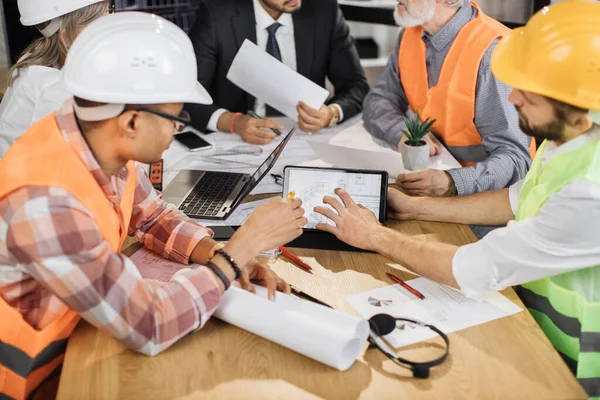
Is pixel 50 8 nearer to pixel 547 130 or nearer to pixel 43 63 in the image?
pixel 43 63

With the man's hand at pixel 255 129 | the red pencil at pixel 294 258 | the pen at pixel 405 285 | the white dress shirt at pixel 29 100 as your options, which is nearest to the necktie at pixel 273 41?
the man's hand at pixel 255 129

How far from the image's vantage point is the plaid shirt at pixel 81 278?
1.16 meters

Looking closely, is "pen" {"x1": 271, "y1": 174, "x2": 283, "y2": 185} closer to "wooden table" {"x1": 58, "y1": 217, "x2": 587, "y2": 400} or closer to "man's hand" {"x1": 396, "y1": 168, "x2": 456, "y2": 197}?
"man's hand" {"x1": 396, "y1": 168, "x2": 456, "y2": 197}

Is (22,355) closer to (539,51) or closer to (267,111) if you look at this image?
(539,51)

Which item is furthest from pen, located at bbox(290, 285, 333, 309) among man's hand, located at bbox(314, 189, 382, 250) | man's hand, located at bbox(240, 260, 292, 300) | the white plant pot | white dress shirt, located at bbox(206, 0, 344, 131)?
white dress shirt, located at bbox(206, 0, 344, 131)

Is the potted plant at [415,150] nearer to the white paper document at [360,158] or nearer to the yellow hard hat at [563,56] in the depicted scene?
the white paper document at [360,158]

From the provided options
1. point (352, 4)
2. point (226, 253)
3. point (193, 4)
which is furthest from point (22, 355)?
point (352, 4)

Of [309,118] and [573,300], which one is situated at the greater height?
[573,300]

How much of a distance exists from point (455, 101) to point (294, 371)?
1.34m

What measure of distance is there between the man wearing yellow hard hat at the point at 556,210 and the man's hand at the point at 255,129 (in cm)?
99

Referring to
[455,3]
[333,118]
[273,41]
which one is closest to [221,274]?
[333,118]

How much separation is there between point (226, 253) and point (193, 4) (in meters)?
→ 2.22

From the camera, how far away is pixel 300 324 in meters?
1.26

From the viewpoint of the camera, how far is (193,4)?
128 inches
